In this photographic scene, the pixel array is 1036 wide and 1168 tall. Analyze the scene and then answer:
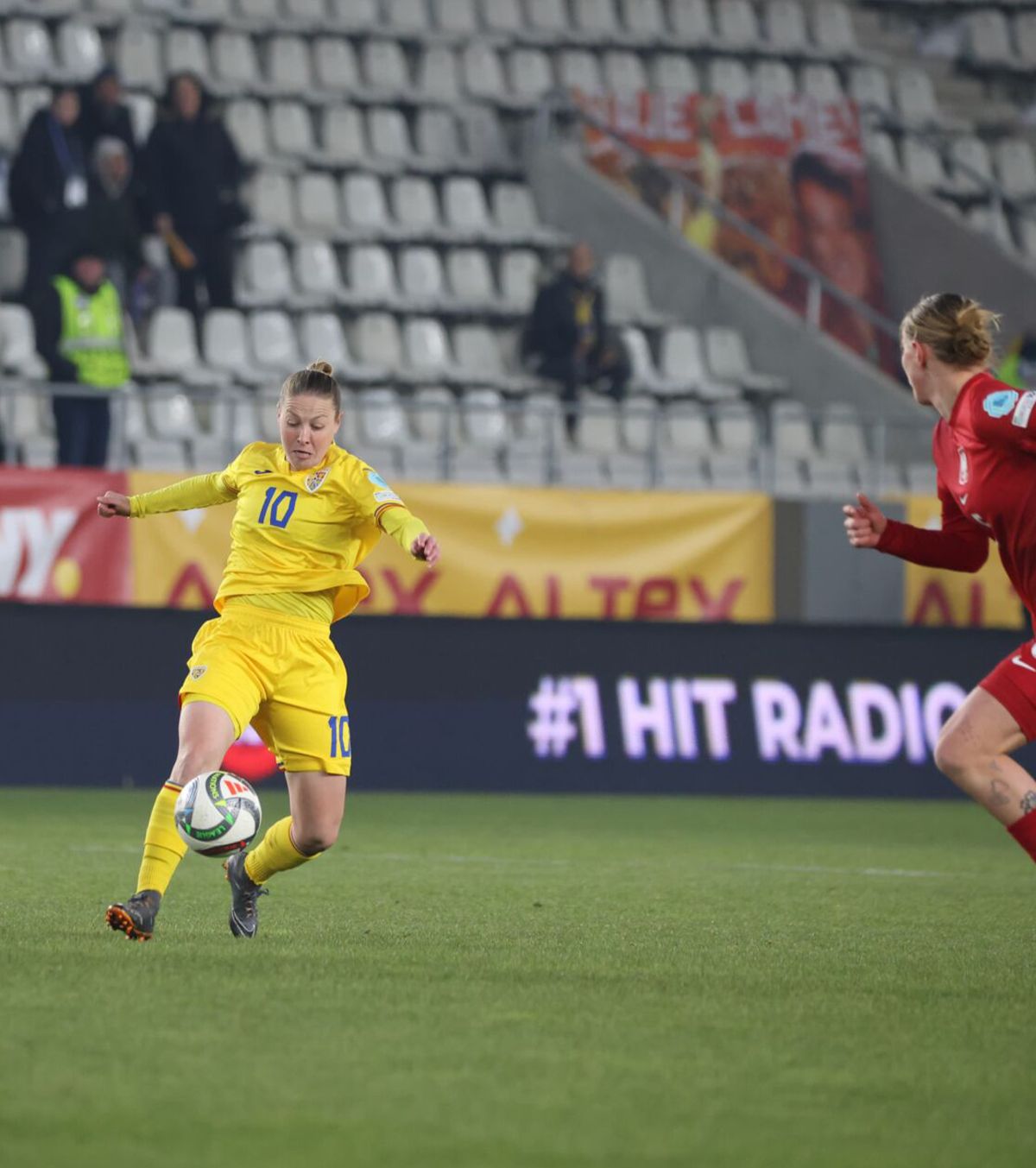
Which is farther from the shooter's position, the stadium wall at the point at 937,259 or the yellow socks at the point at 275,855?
the stadium wall at the point at 937,259

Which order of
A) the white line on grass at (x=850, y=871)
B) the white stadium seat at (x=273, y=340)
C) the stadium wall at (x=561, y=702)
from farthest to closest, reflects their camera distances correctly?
the white stadium seat at (x=273, y=340) → the stadium wall at (x=561, y=702) → the white line on grass at (x=850, y=871)

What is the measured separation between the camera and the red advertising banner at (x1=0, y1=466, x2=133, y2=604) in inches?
547

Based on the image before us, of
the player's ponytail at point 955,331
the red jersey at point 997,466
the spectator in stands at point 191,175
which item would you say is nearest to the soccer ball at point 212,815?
→ the red jersey at point 997,466

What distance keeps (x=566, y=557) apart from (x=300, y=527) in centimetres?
810

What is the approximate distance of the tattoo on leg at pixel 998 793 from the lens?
615 cm

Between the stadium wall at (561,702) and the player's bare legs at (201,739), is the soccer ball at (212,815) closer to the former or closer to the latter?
the player's bare legs at (201,739)

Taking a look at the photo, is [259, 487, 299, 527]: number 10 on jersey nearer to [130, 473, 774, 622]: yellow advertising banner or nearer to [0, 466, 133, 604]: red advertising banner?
[0, 466, 133, 604]: red advertising banner

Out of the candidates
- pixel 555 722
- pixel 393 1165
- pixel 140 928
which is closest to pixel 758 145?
pixel 555 722

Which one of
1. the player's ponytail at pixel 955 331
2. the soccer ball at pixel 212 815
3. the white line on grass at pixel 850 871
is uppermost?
the player's ponytail at pixel 955 331

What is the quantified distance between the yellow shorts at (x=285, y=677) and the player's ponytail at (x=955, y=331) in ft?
7.07

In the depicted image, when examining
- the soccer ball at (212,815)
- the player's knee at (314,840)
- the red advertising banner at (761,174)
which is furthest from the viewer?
the red advertising banner at (761,174)

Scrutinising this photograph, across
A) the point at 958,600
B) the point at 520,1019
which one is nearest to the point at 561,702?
the point at 958,600

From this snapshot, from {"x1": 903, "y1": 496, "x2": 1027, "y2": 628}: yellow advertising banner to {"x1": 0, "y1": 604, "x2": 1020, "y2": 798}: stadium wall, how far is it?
125mm

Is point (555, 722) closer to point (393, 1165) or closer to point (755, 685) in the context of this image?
point (755, 685)
